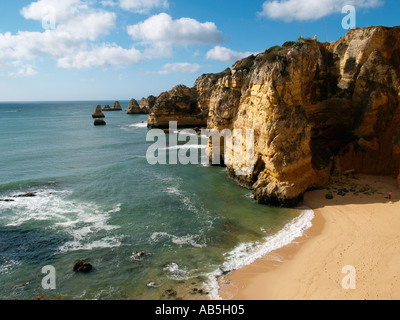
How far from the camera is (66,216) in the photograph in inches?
750

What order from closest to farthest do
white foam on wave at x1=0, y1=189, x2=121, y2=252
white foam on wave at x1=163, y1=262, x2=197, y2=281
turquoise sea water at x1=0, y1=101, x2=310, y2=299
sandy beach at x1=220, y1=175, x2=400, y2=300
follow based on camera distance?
sandy beach at x1=220, y1=175, x2=400, y2=300 < turquoise sea water at x1=0, y1=101, x2=310, y2=299 < white foam on wave at x1=163, y1=262, x2=197, y2=281 < white foam on wave at x1=0, y1=189, x2=121, y2=252

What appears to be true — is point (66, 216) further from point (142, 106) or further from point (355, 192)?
point (142, 106)

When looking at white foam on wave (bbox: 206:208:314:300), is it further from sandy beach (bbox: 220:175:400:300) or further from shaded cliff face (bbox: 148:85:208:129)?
shaded cliff face (bbox: 148:85:208:129)

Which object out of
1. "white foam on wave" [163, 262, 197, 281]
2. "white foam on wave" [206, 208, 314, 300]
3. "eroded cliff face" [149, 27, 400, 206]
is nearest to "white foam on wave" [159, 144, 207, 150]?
"eroded cliff face" [149, 27, 400, 206]

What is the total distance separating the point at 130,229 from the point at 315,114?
18645mm

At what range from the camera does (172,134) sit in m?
58.8

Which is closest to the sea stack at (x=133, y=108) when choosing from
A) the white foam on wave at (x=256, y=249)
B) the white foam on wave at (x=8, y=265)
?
the white foam on wave at (x=256, y=249)

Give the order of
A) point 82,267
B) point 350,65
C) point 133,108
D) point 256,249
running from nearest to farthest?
point 82,267 < point 256,249 < point 350,65 < point 133,108

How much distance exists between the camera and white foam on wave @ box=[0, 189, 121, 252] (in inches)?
623

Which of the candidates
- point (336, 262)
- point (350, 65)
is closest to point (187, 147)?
point (350, 65)

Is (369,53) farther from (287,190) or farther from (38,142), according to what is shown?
(38,142)

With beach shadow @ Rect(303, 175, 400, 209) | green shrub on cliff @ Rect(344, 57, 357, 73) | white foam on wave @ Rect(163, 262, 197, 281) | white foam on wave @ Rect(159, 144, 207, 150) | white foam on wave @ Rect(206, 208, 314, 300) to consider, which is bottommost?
white foam on wave @ Rect(163, 262, 197, 281)

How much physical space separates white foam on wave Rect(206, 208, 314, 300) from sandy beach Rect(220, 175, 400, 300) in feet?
1.06

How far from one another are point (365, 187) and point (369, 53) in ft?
45.1
